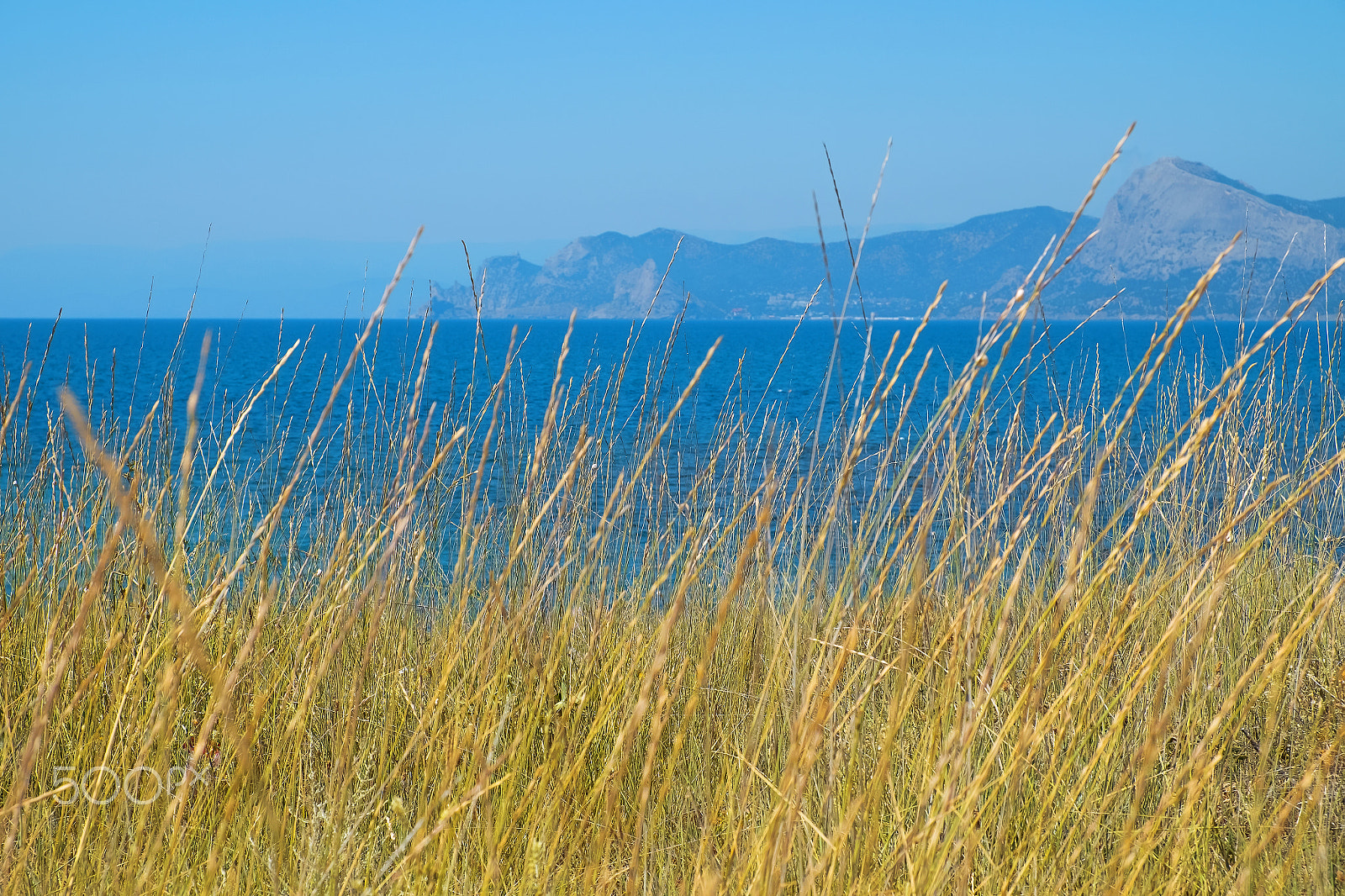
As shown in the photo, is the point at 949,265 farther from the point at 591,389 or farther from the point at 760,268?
the point at 591,389

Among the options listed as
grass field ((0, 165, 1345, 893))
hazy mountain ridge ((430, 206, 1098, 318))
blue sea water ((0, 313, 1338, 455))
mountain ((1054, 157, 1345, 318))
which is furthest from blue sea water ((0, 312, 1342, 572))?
hazy mountain ridge ((430, 206, 1098, 318))

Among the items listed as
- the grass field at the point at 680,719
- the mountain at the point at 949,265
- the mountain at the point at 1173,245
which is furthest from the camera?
the mountain at the point at 949,265

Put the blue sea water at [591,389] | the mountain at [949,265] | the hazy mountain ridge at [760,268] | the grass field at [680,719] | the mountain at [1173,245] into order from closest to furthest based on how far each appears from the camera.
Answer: the grass field at [680,719] → the blue sea water at [591,389] → the mountain at [1173,245] → the mountain at [949,265] → the hazy mountain ridge at [760,268]

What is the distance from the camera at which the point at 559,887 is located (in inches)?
43.3

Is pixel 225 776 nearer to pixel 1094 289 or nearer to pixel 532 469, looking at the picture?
pixel 532 469

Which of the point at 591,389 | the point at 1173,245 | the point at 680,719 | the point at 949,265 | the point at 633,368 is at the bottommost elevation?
the point at 633,368

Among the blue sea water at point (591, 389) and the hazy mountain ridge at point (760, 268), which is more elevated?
the hazy mountain ridge at point (760, 268)

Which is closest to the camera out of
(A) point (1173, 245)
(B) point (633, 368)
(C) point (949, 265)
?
(B) point (633, 368)

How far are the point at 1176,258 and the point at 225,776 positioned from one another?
4861 inches

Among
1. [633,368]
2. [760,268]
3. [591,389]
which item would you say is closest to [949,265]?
[760,268]

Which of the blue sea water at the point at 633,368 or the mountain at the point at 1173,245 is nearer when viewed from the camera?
the blue sea water at the point at 633,368

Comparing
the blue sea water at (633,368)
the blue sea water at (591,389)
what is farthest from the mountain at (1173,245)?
the blue sea water at (591,389)

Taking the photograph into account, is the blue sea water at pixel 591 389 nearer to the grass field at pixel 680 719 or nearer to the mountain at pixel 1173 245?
the grass field at pixel 680 719

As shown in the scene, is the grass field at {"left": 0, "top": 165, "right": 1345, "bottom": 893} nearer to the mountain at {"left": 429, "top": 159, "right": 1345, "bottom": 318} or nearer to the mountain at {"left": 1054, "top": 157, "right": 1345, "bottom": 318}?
the mountain at {"left": 1054, "top": 157, "right": 1345, "bottom": 318}
